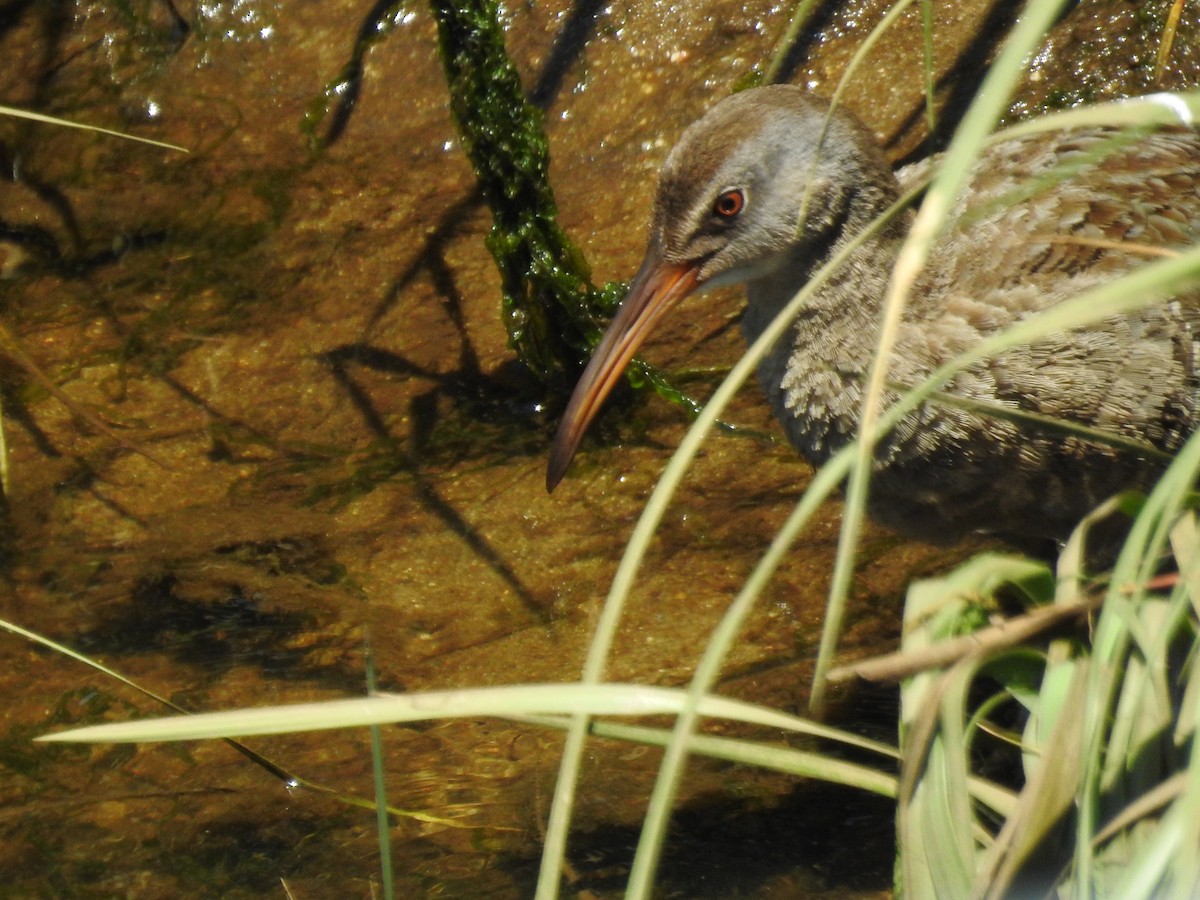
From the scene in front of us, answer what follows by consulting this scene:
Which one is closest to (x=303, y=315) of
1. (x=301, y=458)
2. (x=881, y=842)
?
(x=301, y=458)

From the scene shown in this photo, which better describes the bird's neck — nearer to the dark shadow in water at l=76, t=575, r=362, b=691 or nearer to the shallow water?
the shallow water

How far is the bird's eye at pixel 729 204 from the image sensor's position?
9.85 ft

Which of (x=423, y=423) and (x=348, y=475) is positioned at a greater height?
(x=423, y=423)

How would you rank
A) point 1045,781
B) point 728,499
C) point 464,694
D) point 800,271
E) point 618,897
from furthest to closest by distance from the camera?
point 728,499
point 800,271
point 618,897
point 1045,781
point 464,694

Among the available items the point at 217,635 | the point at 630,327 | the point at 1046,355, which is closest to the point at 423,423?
the point at 217,635

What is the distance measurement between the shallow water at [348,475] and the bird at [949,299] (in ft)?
1.86

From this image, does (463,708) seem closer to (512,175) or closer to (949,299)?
(949,299)

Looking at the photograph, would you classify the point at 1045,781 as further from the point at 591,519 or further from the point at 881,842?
the point at 591,519

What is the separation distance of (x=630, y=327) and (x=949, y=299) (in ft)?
2.27

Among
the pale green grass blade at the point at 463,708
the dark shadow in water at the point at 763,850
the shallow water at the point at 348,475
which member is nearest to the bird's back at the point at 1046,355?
the shallow water at the point at 348,475

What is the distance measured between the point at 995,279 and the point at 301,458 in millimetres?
2091

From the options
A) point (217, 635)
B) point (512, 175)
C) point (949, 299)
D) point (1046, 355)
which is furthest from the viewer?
point (512, 175)

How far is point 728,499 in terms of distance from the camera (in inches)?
151

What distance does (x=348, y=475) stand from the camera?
403 cm
